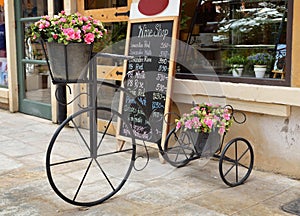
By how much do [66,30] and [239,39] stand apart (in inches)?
72.3

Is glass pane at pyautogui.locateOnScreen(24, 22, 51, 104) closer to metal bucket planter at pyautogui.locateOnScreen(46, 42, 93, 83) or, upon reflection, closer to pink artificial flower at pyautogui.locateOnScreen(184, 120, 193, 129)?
pink artificial flower at pyautogui.locateOnScreen(184, 120, 193, 129)

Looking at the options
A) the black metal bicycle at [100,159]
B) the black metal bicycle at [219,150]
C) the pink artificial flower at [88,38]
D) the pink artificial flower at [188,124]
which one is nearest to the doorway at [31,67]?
the black metal bicycle at [100,159]

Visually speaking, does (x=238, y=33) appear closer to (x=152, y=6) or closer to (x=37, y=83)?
(x=152, y=6)

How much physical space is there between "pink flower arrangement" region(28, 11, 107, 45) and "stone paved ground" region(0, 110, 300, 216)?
107 centimetres

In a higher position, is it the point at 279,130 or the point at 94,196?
the point at 279,130

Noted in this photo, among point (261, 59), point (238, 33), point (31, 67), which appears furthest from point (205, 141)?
point (31, 67)

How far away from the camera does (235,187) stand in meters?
3.05

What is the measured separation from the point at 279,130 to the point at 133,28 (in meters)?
1.61

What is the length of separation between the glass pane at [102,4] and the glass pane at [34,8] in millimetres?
910

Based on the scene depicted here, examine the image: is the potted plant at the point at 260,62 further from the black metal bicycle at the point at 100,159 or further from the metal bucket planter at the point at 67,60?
the metal bucket planter at the point at 67,60

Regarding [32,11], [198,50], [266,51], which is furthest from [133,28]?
[32,11]

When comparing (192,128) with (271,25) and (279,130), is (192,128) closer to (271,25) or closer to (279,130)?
(279,130)

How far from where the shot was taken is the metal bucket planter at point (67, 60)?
8.19ft

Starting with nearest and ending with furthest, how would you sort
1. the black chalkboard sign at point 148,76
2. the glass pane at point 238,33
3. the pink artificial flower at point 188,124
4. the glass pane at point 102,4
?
the pink artificial flower at point 188,124
the glass pane at point 238,33
the black chalkboard sign at point 148,76
the glass pane at point 102,4
